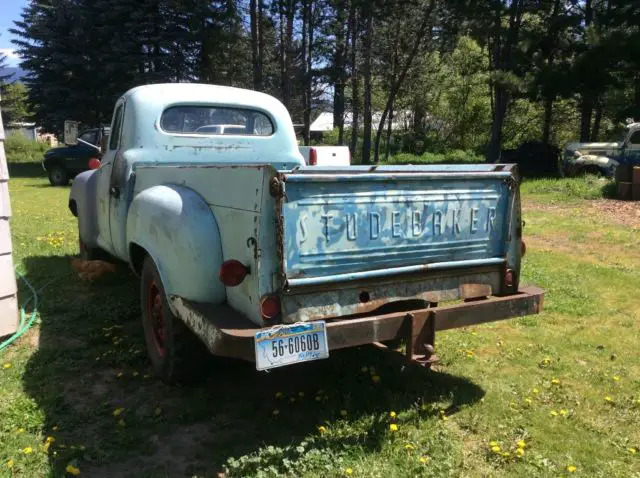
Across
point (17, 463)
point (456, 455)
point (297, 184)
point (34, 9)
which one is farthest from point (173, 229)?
point (34, 9)

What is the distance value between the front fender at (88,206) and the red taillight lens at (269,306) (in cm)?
328

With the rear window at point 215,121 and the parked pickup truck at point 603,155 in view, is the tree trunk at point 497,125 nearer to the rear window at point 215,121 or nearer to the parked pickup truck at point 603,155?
the parked pickup truck at point 603,155

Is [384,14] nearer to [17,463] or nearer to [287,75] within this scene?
[287,75]

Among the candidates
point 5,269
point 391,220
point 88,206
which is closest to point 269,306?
point 391,220

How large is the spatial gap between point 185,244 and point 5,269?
235cm

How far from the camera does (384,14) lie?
2427cm

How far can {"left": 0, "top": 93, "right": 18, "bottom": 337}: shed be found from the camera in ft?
14.9

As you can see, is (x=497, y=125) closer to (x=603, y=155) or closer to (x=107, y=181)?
(x=603, y=155)

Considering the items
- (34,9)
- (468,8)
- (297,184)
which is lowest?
(297,184)

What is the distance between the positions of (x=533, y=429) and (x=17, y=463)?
2.83 metres

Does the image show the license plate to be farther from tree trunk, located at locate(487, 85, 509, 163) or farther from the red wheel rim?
tree trunk, located at locate(487, 85, 509, 163)

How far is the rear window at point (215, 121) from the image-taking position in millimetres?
4863

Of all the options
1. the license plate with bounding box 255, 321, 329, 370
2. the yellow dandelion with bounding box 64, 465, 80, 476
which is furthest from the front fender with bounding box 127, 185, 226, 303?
the yellow dandelion with bounding box 64, 465, 80, 476

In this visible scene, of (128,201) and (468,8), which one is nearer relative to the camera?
(128,201)
